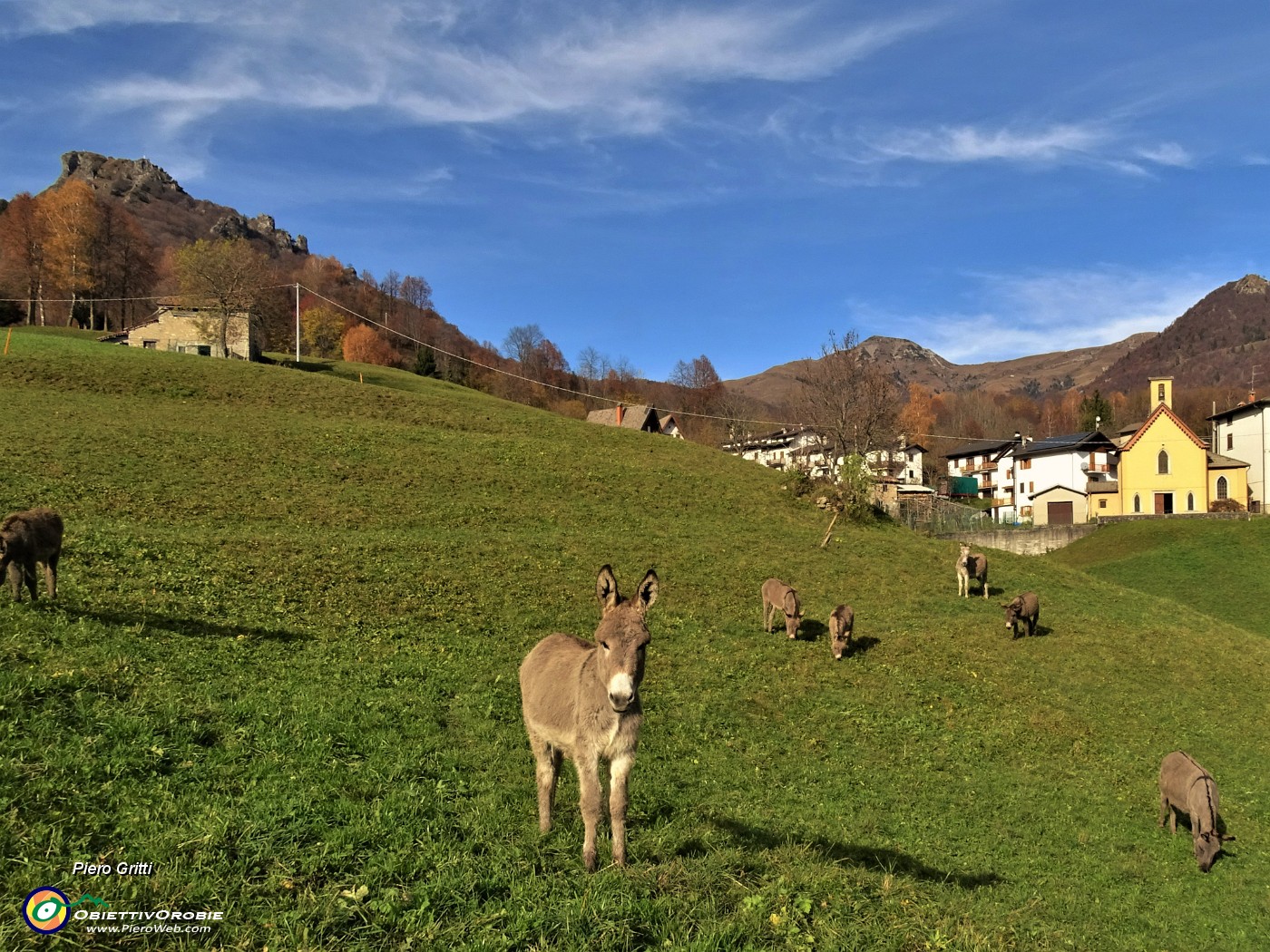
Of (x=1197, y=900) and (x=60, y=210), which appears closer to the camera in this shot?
(x=1197, y=900)

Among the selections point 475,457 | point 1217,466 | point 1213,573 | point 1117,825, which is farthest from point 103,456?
point 1217,466

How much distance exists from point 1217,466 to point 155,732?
301ft

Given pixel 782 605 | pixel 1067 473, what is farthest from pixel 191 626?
pixel 1067 473

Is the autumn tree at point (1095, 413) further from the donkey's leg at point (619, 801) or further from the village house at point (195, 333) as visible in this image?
the donkey's leg at point (619, 801)

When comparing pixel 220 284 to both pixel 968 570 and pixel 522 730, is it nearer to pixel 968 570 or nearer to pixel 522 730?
pixel 968 570

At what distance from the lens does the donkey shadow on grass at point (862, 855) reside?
8.53 meters

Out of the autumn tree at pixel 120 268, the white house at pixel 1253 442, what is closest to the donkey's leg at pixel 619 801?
the white house at pixel 1253 442

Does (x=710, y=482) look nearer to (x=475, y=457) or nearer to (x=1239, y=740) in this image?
(x=475, y=457)

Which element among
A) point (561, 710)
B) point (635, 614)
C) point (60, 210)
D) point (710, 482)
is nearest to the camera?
point (635, 614)

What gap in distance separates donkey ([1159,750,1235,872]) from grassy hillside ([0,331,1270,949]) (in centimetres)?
37

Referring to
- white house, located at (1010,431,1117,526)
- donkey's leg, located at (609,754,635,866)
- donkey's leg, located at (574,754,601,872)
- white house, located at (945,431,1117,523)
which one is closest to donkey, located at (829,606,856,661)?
donkey's leg, located at (609,754,635,866)

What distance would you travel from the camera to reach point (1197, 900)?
10812mm

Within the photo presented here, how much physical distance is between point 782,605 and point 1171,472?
70.5m

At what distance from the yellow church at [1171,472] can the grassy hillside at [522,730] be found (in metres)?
47.1
